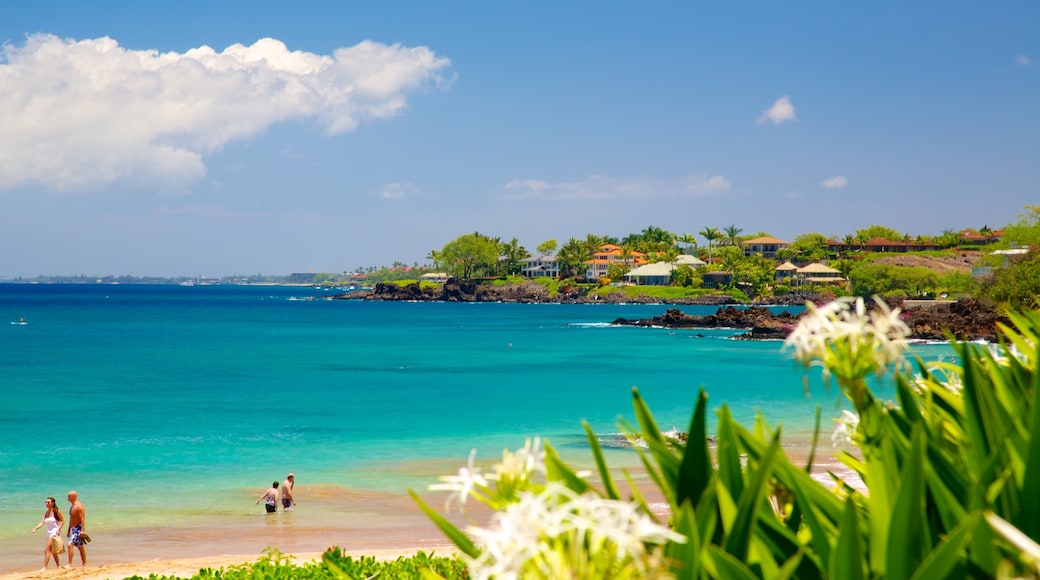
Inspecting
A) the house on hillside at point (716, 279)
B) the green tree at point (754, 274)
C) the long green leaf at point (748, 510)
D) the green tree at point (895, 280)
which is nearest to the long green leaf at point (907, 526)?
the long green leaf at point (748, 510)

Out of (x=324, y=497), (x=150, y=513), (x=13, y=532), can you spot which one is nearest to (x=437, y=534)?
(x=324, y=497)

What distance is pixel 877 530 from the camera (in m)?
2.13

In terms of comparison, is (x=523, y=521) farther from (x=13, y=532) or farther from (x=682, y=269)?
(x=682, y=269)

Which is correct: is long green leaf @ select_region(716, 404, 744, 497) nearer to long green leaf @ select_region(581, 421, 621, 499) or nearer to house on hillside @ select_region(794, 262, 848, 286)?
long green leaf @ select_region(581, 421, 621, 499)

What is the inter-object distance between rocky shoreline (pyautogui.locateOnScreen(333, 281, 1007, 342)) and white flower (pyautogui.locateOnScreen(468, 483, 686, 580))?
521 inches

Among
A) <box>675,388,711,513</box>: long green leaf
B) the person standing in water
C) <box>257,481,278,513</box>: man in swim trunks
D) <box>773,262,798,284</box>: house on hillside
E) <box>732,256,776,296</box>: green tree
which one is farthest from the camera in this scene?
<box>773,262,798,284</box>: house on hillside

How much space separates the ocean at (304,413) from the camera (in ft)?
70.5

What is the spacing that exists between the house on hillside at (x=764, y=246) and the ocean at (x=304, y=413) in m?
111

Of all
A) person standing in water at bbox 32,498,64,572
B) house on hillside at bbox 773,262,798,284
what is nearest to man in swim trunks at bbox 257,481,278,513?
person standing in water at bbox 32,498,64,572

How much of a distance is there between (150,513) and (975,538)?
22154mm

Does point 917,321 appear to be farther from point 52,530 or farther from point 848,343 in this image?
point 848,343

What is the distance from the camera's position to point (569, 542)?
164 cm

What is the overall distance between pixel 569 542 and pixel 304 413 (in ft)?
129

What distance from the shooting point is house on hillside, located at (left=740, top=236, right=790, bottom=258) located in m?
195
